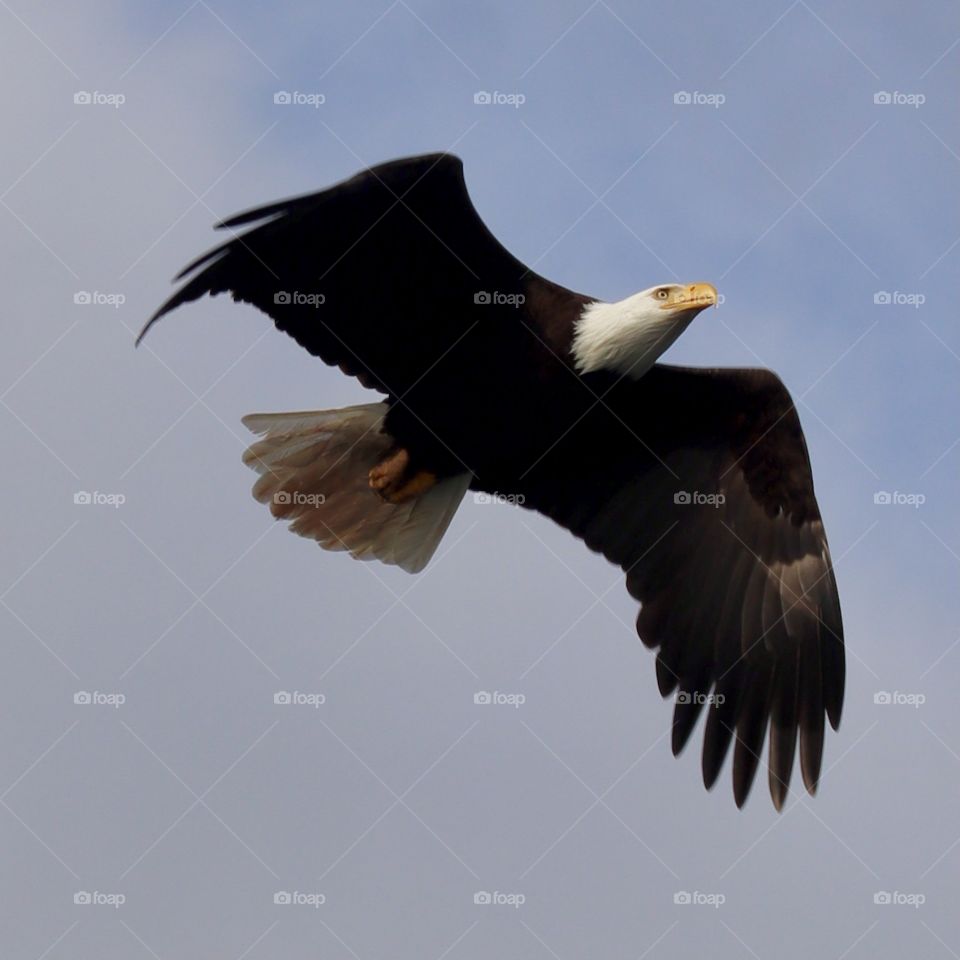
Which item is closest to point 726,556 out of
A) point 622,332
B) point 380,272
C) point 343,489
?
point 622,332

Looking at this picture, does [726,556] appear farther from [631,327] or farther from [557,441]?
[631,327]

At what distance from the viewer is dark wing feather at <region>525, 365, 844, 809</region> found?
9.36 metres

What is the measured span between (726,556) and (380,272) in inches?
112

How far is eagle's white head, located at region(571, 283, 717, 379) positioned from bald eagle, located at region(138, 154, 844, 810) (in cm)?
1

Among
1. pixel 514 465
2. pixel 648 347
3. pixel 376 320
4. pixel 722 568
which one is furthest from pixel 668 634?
pixel 376 320

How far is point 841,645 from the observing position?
962 cm

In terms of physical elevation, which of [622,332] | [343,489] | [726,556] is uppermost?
[622,332]

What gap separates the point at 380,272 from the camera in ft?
27.3

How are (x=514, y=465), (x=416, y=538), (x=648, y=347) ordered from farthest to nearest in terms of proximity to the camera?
1. (x=416, y=538)
2. (x=514, y=465)
3. (x=648, y=347)

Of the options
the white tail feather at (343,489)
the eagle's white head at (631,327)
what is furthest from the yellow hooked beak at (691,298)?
the white tail feather at (343,489)

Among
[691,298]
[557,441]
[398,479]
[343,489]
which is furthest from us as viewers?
[343,489]

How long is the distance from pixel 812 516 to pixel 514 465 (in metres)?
1.85

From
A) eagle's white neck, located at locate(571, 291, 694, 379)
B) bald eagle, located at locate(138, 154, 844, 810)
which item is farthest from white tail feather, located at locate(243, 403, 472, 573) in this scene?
eagle's white neck, located at locate(571, 291, 694, 379)

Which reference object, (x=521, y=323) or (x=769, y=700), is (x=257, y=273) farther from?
(x=769, y=700)
